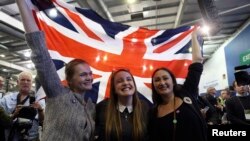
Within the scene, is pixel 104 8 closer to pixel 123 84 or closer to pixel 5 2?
pixel 5 2

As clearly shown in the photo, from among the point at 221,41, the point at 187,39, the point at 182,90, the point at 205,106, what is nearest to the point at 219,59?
the point at 221,41

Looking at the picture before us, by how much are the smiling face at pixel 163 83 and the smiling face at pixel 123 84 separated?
0.19 meters

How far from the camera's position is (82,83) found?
165 cm

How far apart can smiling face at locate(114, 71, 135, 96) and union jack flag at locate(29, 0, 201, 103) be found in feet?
2.73

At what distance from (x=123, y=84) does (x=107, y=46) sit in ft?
3.69

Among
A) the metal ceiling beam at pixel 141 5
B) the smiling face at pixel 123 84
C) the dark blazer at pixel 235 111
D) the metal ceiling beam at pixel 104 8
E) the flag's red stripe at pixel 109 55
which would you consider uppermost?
the metal ceiling beam at pixel 141 5

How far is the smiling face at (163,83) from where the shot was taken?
1831 mm

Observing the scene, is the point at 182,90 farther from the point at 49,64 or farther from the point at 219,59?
the point at 219,59

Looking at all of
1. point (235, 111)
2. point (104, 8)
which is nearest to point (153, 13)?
point (104, 8)

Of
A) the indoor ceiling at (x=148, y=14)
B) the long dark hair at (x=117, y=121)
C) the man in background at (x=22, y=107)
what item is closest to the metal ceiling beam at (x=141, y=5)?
the indoor ceiling at (x=148, y=14)

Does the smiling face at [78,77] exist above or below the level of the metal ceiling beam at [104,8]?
below

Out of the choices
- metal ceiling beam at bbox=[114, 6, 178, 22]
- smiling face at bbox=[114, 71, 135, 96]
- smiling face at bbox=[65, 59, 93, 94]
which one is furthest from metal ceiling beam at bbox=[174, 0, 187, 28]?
smiling face at bbox=[65, 59, 93, 94]

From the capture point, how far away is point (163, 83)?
6.07 feet

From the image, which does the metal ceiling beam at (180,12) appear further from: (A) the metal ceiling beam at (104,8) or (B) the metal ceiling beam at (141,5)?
(A) the metal ceiling beam at (104,8)
